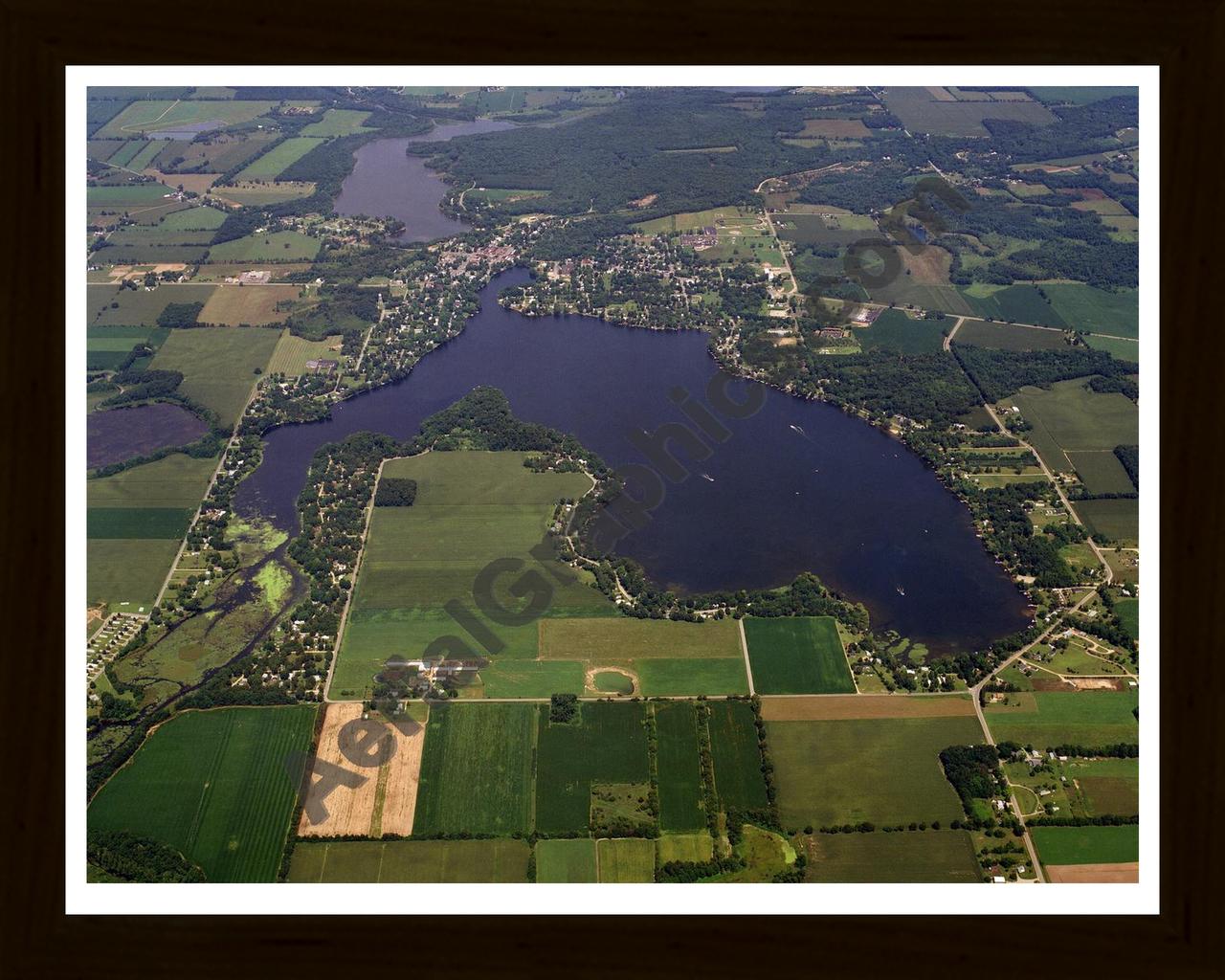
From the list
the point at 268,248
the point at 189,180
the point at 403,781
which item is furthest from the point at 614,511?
the point at 189,180

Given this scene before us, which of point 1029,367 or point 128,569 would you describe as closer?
point 128,569

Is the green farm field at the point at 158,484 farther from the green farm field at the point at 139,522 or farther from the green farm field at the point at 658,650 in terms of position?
the green farm field at the point at 658,650

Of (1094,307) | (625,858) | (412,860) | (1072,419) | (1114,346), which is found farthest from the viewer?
(1094,307)

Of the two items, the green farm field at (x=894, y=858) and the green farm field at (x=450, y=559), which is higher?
the green farm field at (x=450, y=559)

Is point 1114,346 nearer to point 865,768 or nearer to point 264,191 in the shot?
point 865,768

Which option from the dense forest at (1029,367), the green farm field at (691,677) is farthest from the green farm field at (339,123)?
the green farm field at (691,677)
